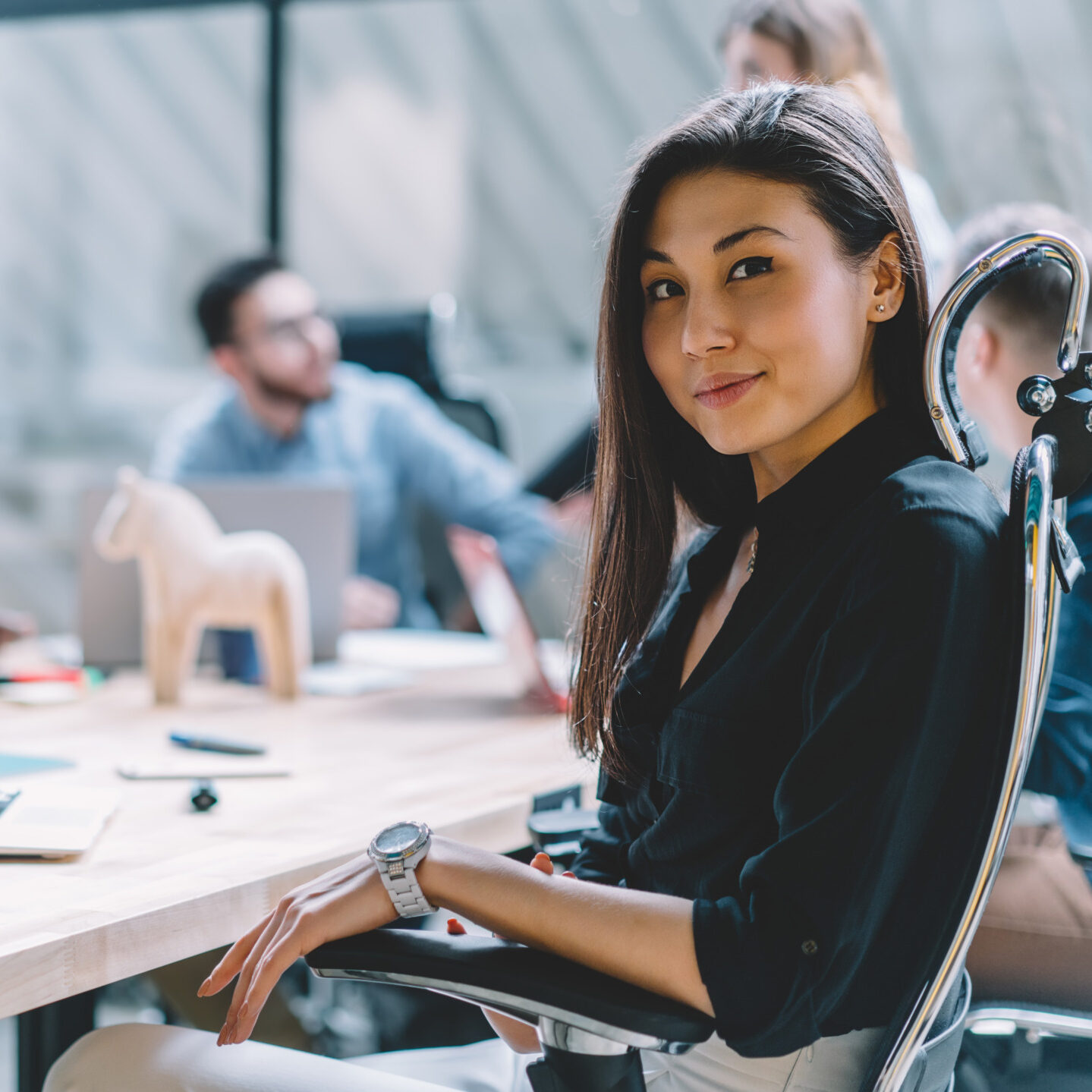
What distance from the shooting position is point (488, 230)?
500 cm

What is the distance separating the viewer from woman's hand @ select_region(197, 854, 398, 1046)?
0.82 m

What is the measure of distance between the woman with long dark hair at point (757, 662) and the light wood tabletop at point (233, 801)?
0.31 feet

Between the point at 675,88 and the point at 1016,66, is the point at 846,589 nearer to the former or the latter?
the point at 1016,66

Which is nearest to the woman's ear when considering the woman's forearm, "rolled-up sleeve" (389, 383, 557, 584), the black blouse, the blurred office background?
the black blouse

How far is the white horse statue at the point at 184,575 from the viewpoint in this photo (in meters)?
1.69

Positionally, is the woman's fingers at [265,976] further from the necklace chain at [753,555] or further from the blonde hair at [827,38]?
the blonde hair at [827,38]

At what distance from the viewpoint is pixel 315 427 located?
118 inches

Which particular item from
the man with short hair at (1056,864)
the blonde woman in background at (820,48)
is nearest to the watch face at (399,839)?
the man with short hair at (1056,864)

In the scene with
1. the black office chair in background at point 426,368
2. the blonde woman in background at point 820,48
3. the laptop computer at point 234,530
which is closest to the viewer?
the laptop computer at point 234,530

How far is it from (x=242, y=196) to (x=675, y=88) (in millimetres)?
2199

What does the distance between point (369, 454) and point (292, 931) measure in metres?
2.24

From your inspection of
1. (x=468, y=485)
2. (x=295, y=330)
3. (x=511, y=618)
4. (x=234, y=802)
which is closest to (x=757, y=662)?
(x=234, y=802)

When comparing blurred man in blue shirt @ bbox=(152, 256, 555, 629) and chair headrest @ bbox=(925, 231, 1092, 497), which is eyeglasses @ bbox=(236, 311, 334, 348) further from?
chair headrest @ bbox=(925, 231, 1092, 497)

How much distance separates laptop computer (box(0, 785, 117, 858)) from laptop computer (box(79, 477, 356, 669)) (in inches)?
30.2
